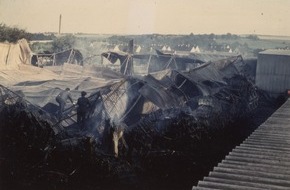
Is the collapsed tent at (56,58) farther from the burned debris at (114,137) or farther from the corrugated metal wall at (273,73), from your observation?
the corrugated metal wall at (273,73)

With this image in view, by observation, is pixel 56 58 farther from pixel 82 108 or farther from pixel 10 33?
pixel 82 108

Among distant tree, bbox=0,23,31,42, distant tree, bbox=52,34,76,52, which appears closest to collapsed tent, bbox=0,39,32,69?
distant tree, bbox=0,23,31,42

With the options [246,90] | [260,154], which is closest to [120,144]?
[260,154]

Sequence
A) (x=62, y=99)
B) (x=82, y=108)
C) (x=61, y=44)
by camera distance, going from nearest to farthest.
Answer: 1. (x=82, y=108)
2. (x=62, y=99)
3. (x=61, y=44)

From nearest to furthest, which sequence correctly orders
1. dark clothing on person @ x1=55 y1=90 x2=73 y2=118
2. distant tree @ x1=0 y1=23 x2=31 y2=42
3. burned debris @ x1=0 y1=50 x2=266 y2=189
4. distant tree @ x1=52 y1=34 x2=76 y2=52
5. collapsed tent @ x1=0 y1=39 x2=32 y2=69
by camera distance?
1. burned debris @ x1=0 y1=50 x2=266 y2=189
2. dark clothing on person @ x1=55 y1=90 x2=73 y2=118
3. collapsed tent @ x1=0 y1=39 x2=32 y2=69
4. distant tree @ x1=0 y1=23 x2=31 y2=42
5. distant tree @ x1=52 y1=34 x2=76 y2=52

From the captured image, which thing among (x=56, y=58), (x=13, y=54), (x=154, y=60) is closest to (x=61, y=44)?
(x=56, y=58)

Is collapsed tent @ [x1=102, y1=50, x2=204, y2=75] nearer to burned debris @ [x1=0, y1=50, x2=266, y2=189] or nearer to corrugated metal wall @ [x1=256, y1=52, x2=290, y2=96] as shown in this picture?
corrugated metal wall @ [x1=256, y1=52, x2=290, y2=96]

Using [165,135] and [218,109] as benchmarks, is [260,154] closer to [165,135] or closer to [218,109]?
[165,135]
